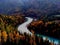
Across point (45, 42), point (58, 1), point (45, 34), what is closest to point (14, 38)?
point (45, 42)

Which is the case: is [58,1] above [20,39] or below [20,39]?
above

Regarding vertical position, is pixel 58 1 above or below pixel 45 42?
above

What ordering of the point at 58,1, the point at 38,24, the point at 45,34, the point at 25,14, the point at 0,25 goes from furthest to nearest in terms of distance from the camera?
the point at 58,1
the point at 25,14
the point at 38,24
the point at 45,34
the point at 0,25

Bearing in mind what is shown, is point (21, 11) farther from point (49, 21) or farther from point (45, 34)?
point (45, 34)

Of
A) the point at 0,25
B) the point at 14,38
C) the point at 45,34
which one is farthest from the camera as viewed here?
the point at 45,34

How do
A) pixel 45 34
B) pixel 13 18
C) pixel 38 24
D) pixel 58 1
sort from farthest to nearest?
pixel 58 1 → pixel 13 18 → pixel 38 24 → pixel 45 34

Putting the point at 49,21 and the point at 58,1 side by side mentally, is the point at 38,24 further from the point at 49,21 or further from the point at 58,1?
the point at 58,1

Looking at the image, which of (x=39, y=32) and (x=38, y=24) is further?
(x=38, y=24)

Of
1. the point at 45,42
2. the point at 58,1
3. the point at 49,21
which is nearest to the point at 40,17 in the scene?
the point at 49,21

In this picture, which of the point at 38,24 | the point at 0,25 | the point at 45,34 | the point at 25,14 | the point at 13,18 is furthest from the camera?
the point at 25,14
